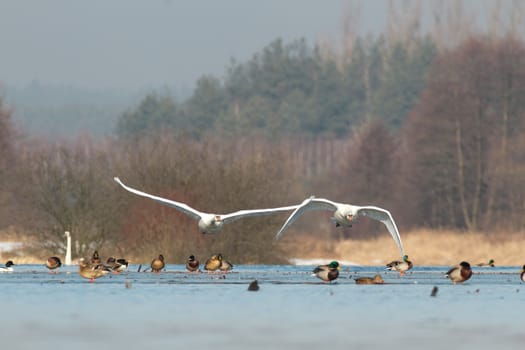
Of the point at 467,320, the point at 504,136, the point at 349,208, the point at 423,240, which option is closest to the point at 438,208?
the point at 504,136

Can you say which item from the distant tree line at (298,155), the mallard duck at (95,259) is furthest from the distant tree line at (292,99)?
the mallard duck at (95,259)

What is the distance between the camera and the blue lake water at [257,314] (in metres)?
18.6

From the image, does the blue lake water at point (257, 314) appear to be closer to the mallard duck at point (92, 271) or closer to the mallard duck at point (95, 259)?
the mallard duck at point (92, 271)

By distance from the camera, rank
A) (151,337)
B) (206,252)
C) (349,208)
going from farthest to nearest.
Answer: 1. (206,252)
2. (349,208)
3. (151,337)

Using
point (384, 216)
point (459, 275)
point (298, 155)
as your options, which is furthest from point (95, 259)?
point (298, 155)

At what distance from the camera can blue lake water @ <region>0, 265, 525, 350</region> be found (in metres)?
18.6

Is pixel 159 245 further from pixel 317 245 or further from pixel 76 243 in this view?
pixel 317 245

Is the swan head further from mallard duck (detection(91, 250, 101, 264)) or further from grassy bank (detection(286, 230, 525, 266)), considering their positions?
grassy bank (detection(286, 230, 525, 266))

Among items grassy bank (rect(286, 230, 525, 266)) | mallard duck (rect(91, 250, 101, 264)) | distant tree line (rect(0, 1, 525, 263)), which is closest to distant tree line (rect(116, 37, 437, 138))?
distant tree line (rect(0, 1, 525, 263))

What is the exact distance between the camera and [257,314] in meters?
22.3

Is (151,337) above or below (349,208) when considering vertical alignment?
below

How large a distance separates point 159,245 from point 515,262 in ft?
44.1

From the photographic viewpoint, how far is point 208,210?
148ft

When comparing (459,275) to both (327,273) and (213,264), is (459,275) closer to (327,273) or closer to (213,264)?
(327,273)
